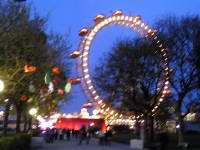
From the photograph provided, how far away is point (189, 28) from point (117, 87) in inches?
396

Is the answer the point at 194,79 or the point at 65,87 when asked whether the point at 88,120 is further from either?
the point at 65,87

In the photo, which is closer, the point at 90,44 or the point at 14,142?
the point at 14,142

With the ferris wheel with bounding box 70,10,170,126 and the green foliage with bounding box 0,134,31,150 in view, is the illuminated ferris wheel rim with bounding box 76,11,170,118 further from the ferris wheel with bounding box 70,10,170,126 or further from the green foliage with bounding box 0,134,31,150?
the green foliage with bounding box 0,134,31,150

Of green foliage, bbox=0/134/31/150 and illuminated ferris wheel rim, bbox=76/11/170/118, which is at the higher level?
illuminated ferris wheel rim, bbox=76/11/170/118

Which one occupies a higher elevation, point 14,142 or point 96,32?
point 96,32

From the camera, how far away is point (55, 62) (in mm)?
38625

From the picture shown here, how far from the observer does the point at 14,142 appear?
3244cm

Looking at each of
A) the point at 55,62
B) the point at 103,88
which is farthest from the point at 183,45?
the point at 55,62

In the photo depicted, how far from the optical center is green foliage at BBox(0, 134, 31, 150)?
28.5m

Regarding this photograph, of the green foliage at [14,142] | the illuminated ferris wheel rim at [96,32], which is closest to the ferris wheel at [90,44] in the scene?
the illuminated ferris wheel rim at [96,32]

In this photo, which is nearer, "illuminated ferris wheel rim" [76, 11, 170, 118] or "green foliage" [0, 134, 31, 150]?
"green foliage" [0, 134, 31, 150]

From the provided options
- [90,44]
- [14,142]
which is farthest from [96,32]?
[14,142]

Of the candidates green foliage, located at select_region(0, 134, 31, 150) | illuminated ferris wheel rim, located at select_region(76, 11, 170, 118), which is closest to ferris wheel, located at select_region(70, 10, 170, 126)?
illuminated ferris wheel rim, located at select_region(76, 11, 170, 118)

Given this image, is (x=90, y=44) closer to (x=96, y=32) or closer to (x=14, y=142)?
(x=96, y=32)
